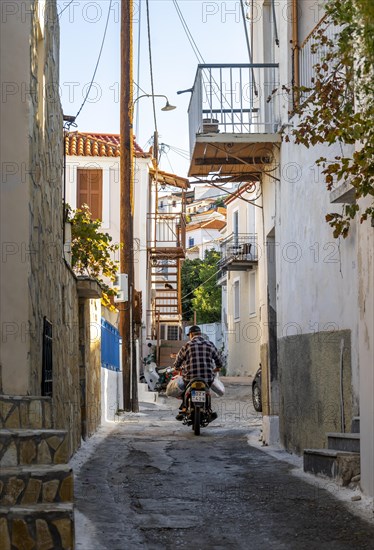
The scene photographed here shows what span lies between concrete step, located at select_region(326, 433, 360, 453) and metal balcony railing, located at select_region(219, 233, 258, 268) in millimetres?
30566

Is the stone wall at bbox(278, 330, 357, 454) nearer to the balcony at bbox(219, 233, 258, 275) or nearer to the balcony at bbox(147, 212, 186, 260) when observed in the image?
the balcony at bbox(147, 212, 186, 260)

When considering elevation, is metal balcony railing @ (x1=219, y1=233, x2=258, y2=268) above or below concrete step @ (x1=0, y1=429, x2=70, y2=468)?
above

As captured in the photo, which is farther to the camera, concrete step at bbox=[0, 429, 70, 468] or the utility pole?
the utility pole

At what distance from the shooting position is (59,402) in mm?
9883

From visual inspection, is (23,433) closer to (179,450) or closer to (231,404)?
(179,450)

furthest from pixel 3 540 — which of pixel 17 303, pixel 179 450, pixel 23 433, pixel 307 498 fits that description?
pixel 179 450

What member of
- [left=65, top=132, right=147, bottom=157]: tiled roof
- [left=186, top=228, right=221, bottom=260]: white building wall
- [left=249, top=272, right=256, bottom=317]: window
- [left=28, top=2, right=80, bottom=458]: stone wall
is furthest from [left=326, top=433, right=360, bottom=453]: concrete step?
[left=186, top=228, right=221, bottom=260]: white building wall

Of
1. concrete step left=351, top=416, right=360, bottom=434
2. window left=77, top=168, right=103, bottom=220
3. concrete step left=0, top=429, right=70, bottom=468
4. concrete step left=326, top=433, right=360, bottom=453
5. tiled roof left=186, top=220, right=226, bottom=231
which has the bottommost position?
concrete step left=326, top=433, right=360, bottom=453

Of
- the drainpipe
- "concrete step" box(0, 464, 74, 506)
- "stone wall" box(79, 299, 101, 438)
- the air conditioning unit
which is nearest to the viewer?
"concrete step" box(0, 464, 74, 506)

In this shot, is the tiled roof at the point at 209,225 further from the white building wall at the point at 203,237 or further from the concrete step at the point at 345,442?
the concrete step at the point at 345,442

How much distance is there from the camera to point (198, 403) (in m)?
14.2

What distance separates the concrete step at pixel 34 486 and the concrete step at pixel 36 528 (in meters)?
0.25

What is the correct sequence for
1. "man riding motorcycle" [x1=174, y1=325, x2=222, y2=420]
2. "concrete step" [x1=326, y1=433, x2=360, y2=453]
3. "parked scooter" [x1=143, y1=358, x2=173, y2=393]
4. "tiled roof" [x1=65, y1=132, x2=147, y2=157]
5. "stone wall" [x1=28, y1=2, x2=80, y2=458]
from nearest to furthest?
"stone wall" [x1=28, y1=2, x2=80, y2=458]
"concrete step" [x1=326, y1=433, x2=360, y2=453]
"man riding motorcycle" [x1=174, y1=325, x2=222, y2=420]
"parked scooter" [x1=143, y1=358, x2=173, y2=393]
"tiled roof" [x1=65, y1=132, x2=147, y2=157]

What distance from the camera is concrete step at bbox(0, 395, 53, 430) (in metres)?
6.85
